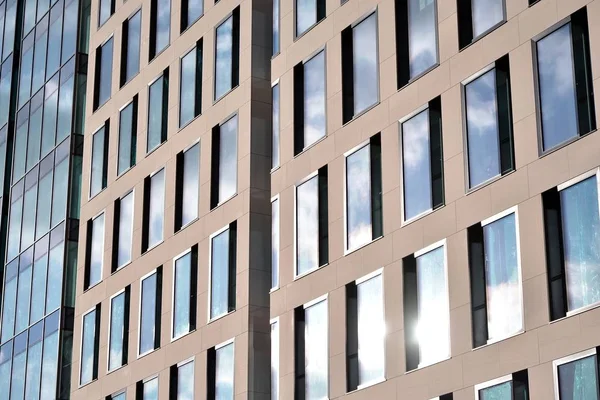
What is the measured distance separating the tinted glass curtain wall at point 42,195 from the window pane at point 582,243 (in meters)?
25.8

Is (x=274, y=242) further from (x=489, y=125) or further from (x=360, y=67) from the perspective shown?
(x=489, y=125)

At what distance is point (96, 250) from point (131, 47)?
7.93 meters

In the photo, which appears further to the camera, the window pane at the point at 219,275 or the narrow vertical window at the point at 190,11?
the narrow vertical window at the point at 190,11

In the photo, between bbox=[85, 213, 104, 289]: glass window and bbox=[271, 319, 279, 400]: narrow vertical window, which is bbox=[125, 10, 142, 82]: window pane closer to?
bbox=[85, 213, 104, 289]: glass window

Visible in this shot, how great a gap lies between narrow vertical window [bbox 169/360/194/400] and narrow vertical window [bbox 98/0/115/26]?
16.9 meters

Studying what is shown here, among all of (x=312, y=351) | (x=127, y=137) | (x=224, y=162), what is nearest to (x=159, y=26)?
(x=127, y=137)

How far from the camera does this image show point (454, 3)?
33.0m

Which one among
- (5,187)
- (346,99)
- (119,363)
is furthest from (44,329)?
(346,99)

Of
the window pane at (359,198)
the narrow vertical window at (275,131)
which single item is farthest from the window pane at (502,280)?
the narrow vertical window at (275,131)

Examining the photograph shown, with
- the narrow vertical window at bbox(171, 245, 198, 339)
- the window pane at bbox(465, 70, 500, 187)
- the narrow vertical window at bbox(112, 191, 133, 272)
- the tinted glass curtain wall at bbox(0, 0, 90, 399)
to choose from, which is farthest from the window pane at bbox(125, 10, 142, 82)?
the window pane at bbox(465, 70, 500, 187)

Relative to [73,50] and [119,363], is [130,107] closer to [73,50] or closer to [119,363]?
[73,50]

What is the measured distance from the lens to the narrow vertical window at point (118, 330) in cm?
4541

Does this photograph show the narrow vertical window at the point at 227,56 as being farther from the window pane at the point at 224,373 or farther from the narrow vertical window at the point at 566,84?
the narrow vertical window at the point at 566,84

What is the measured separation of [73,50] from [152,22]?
6.62 metres
